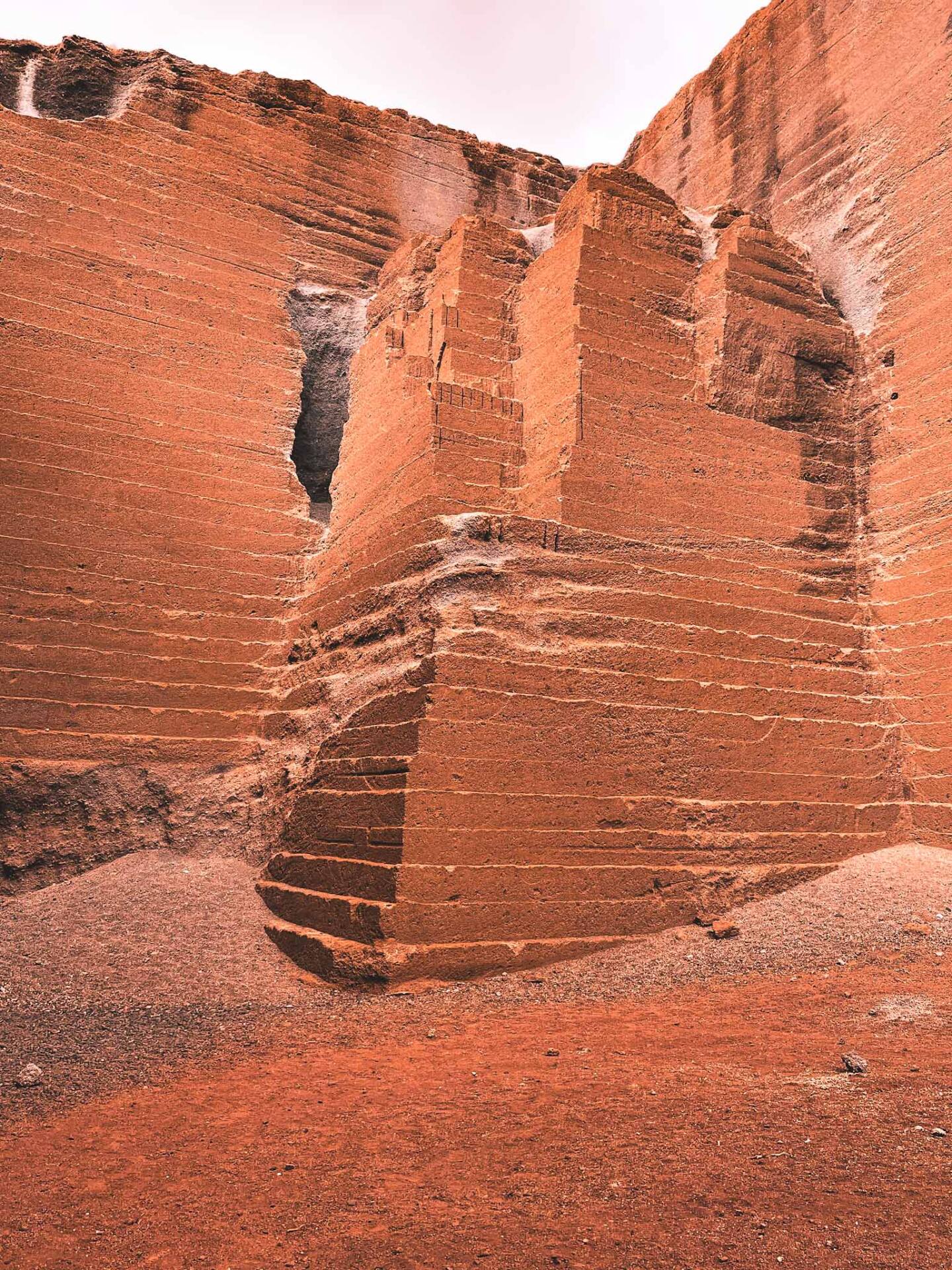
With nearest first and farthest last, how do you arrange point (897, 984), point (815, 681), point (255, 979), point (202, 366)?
1. point (897, 984)
2. point (255, 979)
3. point (815, 681)
4. point (202, 366)

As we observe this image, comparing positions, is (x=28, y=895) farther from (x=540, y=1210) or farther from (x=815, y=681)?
(x=815, y=681)

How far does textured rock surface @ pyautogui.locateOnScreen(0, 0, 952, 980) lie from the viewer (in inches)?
244

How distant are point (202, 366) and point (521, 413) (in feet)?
11.6

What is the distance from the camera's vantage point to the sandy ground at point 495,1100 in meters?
2.75

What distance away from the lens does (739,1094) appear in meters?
3.70

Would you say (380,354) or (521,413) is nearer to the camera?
(521,413)

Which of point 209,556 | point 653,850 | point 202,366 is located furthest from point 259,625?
point 653,850

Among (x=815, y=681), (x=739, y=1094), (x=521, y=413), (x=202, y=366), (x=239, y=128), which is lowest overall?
(x=739, y=1094)

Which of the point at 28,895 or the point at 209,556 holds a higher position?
the point at 209,556

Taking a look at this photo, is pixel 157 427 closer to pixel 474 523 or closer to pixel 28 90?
pixel 474 523

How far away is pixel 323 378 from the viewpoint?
436 inches

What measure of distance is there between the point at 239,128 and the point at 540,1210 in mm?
11503

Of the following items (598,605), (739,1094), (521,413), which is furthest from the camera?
(521,413)

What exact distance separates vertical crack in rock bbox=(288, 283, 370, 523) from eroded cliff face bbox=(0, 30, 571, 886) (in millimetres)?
30
